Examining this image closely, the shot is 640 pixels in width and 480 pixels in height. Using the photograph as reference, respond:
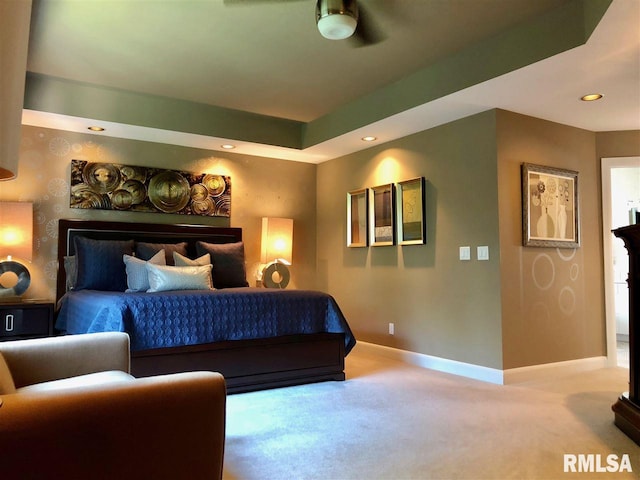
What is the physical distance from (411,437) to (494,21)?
258 cm

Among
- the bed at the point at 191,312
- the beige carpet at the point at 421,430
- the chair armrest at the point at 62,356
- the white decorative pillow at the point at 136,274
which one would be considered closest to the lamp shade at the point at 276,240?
the bed at the point at 191,312

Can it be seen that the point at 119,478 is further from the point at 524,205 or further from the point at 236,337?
the point at 524,205

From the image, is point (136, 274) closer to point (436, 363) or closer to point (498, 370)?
point (436, 363)

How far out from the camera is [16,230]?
13.1 ft

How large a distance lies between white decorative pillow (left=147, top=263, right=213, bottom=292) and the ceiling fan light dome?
220 cm

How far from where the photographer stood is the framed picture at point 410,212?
4.43 metres

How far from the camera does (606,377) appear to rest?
12.7 feet

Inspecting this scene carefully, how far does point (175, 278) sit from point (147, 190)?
1.50 meters

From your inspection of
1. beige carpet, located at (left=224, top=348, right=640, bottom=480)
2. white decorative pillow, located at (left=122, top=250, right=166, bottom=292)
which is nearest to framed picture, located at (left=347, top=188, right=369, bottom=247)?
beige carpet, located at (left=224, top=348, right=640, bottom=480)

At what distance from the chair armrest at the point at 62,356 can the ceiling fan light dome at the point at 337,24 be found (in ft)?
6.44

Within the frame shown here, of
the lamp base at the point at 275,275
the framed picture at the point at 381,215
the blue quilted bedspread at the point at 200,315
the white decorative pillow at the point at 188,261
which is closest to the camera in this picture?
the blue quilted bedspread at the point at 200,315

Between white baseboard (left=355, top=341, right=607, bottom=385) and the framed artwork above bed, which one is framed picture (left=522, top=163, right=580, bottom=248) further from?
the framed artwork above bed

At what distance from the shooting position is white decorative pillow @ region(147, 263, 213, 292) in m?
3.75

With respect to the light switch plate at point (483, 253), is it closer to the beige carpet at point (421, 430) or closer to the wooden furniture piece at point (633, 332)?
the beige carpet at point (421, 430)
